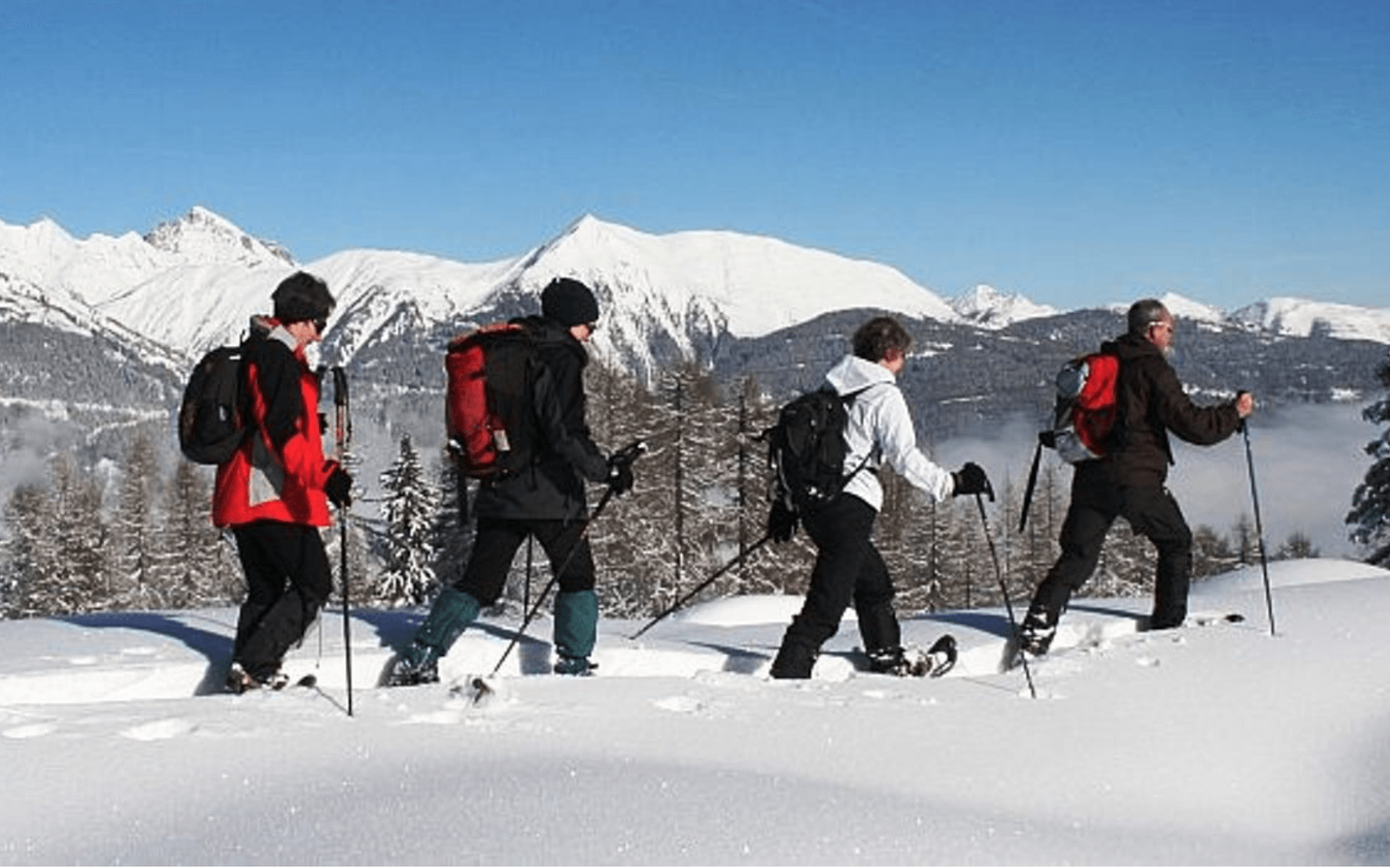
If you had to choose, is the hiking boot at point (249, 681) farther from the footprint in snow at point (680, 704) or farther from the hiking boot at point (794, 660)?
the hiking boot at point (794, 660)

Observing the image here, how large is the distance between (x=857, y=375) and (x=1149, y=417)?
2.05 metres

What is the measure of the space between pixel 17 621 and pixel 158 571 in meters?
41.7

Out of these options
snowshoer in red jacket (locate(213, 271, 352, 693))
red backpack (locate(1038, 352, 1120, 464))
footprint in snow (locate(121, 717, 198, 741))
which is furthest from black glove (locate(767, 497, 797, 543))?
footprint in snow (locate(121, 717, 198, 741))

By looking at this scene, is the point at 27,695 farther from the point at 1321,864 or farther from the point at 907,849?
the point at 1321,864

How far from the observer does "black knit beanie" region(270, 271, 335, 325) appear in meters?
5.81

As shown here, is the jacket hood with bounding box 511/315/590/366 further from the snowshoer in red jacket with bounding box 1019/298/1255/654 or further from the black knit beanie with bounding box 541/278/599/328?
the snowshoer in red jacket with bounding box 1019/298/1255/654

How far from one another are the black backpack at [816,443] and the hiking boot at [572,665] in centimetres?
143

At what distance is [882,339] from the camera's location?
6.49 m

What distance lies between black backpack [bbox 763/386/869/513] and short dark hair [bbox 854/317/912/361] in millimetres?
256

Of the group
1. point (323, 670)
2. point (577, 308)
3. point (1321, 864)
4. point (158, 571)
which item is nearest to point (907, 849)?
point (1321, 864)

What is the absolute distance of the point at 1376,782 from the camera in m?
5.03

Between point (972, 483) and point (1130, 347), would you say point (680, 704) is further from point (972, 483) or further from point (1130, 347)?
point (1130, 347)

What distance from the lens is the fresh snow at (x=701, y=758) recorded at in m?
3.66

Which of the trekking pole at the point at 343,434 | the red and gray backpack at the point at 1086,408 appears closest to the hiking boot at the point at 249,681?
the trekking pole at the point at 343,434
